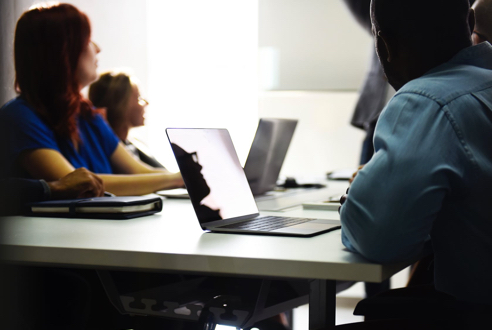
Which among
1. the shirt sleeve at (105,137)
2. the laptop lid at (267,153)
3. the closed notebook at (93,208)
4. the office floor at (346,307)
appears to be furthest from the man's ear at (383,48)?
the office floor at (346,307)

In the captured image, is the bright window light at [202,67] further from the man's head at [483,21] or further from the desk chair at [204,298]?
the desk chair at [204,298]

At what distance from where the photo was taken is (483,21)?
141 cm

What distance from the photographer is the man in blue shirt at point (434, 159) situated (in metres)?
0.84

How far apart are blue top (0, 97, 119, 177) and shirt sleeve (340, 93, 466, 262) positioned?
761 mm

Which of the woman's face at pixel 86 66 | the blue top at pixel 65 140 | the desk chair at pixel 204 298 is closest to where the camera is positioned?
the desk chair at pixel 204 298

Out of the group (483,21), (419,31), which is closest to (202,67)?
(483,21)

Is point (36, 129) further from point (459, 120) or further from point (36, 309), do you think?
point (459, 120)

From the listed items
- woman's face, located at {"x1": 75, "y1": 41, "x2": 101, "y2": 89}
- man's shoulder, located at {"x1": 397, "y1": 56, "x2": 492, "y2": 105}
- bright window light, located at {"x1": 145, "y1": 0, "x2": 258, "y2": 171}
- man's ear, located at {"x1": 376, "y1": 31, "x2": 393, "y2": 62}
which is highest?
man's ear, located at {"x1": 376, "y1": 31, "x2": 393, "y2": 62}

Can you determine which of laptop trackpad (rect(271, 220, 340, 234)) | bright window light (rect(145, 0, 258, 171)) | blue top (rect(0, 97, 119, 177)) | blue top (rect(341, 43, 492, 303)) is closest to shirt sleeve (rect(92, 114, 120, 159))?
blue top (rect(0, 97, 119, 177))

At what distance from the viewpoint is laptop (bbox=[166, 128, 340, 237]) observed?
1.14m

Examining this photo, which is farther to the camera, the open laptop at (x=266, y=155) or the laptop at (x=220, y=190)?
the open laptop at (x=266, y=155)

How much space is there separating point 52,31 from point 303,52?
7.83ft

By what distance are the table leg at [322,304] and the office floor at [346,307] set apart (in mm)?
1856

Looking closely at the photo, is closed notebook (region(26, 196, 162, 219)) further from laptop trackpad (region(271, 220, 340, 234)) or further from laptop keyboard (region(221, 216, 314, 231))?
laptop trackpad (region(271, 220, 340, 234))
